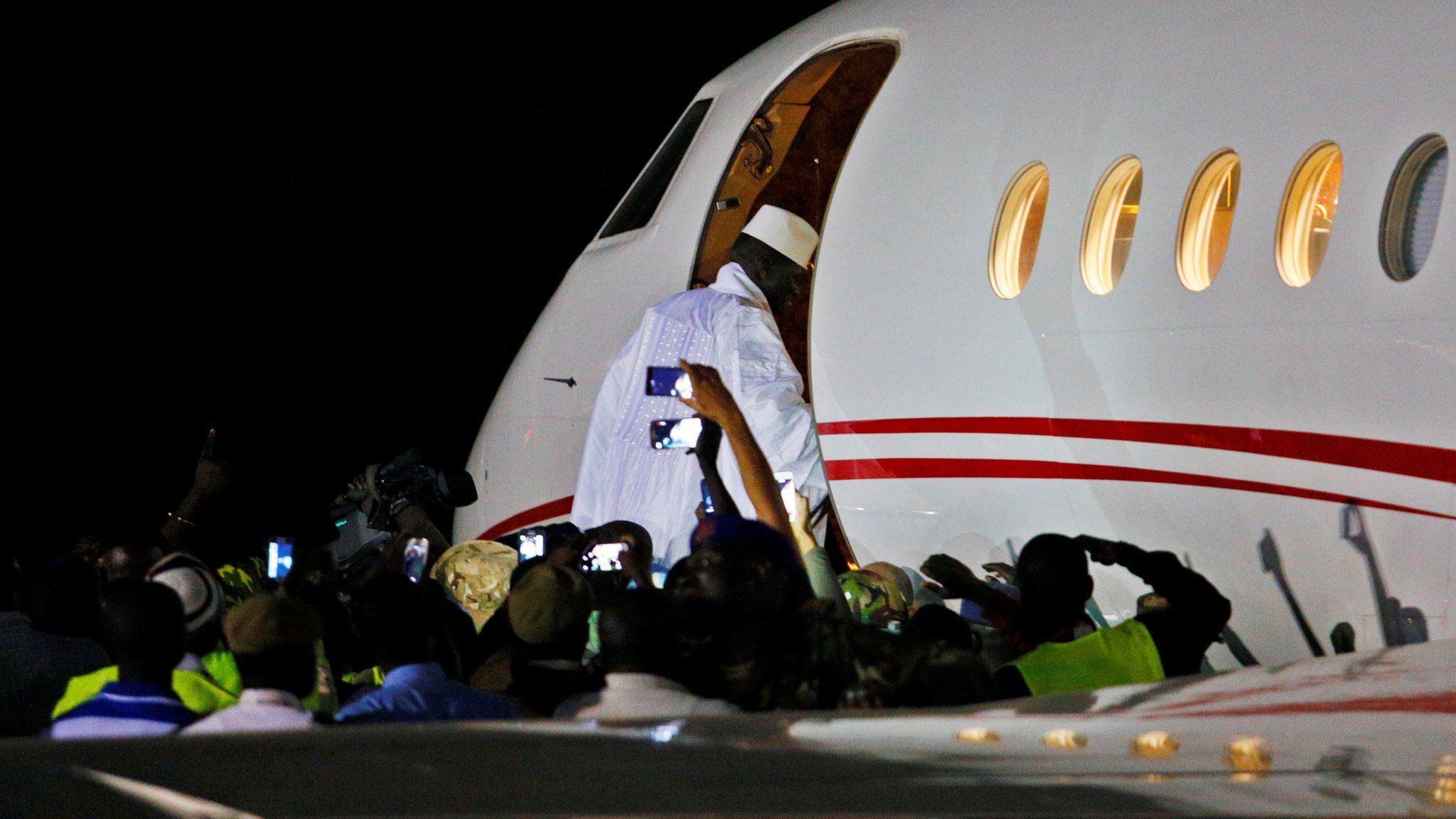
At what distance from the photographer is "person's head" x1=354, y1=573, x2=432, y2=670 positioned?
13.9 feet

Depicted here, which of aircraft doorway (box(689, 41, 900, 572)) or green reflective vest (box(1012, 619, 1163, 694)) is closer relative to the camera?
green reflective vest (box(1012, 619, 1163, 694))

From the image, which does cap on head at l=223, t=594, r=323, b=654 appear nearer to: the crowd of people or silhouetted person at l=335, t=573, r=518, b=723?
the crowd of people

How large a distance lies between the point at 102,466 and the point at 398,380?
14.2ft

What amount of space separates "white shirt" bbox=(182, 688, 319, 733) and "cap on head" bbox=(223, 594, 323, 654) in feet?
0.36

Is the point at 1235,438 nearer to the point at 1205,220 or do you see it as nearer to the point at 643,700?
the point at 1205,220

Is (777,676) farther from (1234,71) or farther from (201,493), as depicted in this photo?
(201,493)

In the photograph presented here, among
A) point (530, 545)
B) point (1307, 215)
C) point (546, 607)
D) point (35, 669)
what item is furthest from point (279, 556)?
point (1307, 215)

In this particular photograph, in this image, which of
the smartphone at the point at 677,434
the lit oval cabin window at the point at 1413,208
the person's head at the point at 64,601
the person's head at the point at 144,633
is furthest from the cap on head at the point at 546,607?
the lit oval cabin window at the point at 1413,208

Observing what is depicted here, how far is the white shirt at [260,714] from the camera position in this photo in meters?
3.54

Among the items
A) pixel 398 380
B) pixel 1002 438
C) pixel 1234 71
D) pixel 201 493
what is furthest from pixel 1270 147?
pixel 398 380

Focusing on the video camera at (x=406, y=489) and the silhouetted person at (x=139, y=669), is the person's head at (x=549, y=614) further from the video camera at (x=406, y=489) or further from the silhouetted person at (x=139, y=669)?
the video camera at (x=406, y=489)

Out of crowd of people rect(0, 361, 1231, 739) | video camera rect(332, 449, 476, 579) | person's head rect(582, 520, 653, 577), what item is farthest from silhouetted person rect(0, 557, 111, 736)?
video camera rect(332, 449, 476, 579)

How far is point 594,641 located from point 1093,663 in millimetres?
2238

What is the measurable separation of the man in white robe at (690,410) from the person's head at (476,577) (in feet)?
5.27
